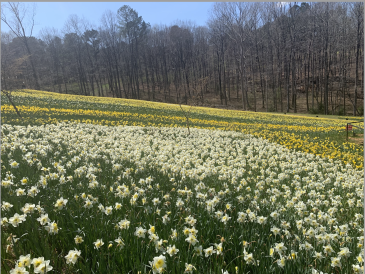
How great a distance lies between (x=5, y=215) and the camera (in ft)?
8.88

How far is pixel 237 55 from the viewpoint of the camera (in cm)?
4791

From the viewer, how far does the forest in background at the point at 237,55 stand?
39.4 meters

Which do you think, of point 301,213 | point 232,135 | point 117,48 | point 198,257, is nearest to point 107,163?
point 198,257

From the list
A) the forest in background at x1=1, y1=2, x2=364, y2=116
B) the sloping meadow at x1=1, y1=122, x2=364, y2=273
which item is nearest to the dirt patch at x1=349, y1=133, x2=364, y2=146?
the sloping meadow at x1=1, y1=122, x2=364, y2=273

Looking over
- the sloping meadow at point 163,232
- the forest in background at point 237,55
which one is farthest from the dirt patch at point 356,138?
the forest in background at point 237,55

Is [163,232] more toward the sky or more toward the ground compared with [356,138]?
more toward the sky

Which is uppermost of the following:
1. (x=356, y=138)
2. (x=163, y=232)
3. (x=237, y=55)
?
(x=237, y=55)

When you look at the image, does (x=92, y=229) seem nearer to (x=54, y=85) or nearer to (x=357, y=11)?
(x=357, y=11)

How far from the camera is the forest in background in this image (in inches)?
1551

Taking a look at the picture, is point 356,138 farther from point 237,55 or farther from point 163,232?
point 237,55

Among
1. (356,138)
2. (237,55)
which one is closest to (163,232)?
(356,138)

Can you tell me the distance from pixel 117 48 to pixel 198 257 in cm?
6552

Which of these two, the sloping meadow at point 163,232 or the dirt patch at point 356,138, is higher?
the sloping meadow at point 163,232

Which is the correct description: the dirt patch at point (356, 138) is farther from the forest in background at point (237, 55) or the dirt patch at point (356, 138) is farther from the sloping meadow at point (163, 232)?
the forest in background at point (237, 55)
